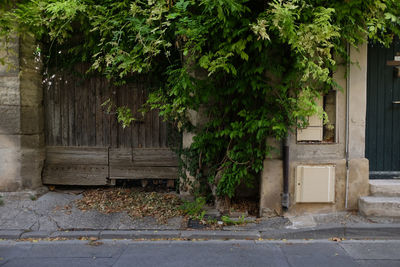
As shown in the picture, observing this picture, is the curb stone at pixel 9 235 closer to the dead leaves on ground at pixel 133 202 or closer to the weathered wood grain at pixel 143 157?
the dead leaves on ground at pixel 133 202

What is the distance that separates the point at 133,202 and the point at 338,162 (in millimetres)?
3462

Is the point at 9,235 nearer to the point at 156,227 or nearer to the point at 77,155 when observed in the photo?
the point at 77,155

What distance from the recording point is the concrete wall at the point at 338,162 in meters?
5.04

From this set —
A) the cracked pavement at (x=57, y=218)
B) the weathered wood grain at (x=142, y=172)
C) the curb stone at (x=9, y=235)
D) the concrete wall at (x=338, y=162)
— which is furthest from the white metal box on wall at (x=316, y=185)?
the curb stone at (x=9, y=235)

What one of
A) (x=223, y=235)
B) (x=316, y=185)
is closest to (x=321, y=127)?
(x=316, y=185)

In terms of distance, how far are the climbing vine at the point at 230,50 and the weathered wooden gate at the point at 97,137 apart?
84cm

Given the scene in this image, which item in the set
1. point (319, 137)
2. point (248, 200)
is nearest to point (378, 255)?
point (319, 137)

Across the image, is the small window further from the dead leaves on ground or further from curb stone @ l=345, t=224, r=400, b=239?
the dead leaves on ground

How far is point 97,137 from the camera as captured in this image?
20.4 feet

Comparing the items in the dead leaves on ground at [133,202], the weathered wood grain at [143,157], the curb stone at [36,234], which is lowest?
the curb stone at [36,234]

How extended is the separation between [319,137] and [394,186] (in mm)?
1362

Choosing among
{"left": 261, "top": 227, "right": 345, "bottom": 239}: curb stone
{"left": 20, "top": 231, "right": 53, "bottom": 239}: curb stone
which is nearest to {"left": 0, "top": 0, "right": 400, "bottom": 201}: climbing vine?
{"left": 261, "top": 227, "right": 345, "bottom": 239}: curb stone

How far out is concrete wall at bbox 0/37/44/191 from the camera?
557 centimetres

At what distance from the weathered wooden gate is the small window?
7.81 ft
